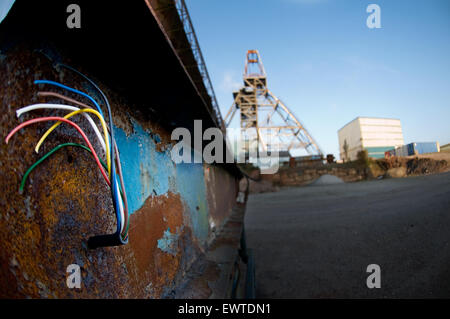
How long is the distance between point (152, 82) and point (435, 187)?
203 centimetres

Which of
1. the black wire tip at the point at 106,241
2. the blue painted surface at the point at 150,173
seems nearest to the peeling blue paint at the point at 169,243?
the blue painted surface at the point at 150,173

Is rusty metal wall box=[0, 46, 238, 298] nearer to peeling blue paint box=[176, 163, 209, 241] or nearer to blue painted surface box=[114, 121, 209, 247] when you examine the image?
blue painted surface box=[114, 121, 209, 247]

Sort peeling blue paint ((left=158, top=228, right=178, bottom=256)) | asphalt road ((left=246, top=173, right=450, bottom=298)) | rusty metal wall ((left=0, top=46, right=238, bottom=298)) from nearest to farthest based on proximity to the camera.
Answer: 1. rusty metal wall ((left=0, top=46, right=238, bottom=298))
2. peeling blue paint ((left=158, top=228, right=178, bottom=256))
3. asphalt road ((left=246, top=173, right=450, bottom=298))

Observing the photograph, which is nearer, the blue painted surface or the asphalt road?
the blue painted surface

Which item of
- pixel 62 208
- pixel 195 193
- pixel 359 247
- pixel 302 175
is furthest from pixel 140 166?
pixel 302 175

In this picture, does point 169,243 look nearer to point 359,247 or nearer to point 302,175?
point 359,247

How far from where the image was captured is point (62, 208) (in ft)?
1.86

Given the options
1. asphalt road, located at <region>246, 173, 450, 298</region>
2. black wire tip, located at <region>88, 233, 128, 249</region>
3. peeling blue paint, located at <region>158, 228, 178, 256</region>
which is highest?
black wire tip, located at <region>88, 233, 128, 249</region>

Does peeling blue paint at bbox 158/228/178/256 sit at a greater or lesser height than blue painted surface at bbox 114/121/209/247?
lesser

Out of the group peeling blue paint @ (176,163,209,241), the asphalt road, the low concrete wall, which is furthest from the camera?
the low concrete wall

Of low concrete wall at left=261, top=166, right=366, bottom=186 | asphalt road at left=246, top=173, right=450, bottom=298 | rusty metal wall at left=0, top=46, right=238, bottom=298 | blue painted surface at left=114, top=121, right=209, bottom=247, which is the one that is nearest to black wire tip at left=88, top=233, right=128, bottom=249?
rusty metal wall at left=0, top=46, right=238, bottom=298

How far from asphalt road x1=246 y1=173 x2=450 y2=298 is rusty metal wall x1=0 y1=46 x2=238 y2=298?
5.49 feet

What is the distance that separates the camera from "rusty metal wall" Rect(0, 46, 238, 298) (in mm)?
495

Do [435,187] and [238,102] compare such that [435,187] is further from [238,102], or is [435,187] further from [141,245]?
[238,102]
